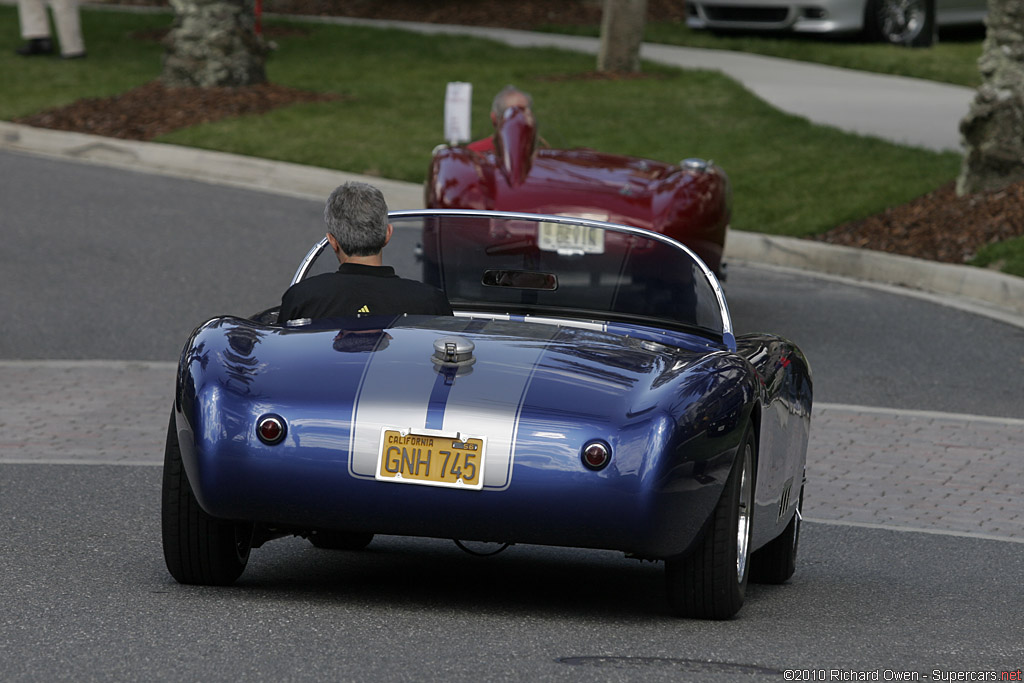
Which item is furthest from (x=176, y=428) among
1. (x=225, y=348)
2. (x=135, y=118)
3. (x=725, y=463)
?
(x=135, y=118)

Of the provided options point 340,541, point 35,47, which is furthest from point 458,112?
point 35,47

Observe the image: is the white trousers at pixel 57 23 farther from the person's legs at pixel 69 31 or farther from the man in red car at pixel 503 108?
the man in red car at pixel 503 108

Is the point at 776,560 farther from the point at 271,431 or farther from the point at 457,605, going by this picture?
the point at 271,431

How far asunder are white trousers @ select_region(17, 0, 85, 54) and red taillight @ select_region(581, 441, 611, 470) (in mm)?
17873

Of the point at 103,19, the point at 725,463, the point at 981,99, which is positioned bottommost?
the point at 103,19

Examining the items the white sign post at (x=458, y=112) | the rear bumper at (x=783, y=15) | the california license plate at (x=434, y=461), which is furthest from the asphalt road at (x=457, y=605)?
the rear bumper at (x=783, y=15)

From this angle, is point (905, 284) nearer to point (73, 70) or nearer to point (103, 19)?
point (73, 70)

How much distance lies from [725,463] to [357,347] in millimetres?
1149

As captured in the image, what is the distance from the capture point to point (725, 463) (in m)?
5.09

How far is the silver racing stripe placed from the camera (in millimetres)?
4875

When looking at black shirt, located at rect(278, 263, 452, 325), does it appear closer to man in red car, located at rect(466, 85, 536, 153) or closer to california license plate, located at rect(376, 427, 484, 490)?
california license plate, located at rect(376, 427, 484, 490)

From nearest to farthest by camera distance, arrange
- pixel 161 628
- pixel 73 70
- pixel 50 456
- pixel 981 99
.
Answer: pixel 161 628, pixel 50 456, pixel 981 99, pixel 73 70

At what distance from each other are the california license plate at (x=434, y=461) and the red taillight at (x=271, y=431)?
0.97ft

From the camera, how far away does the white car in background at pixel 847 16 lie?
24.0m
